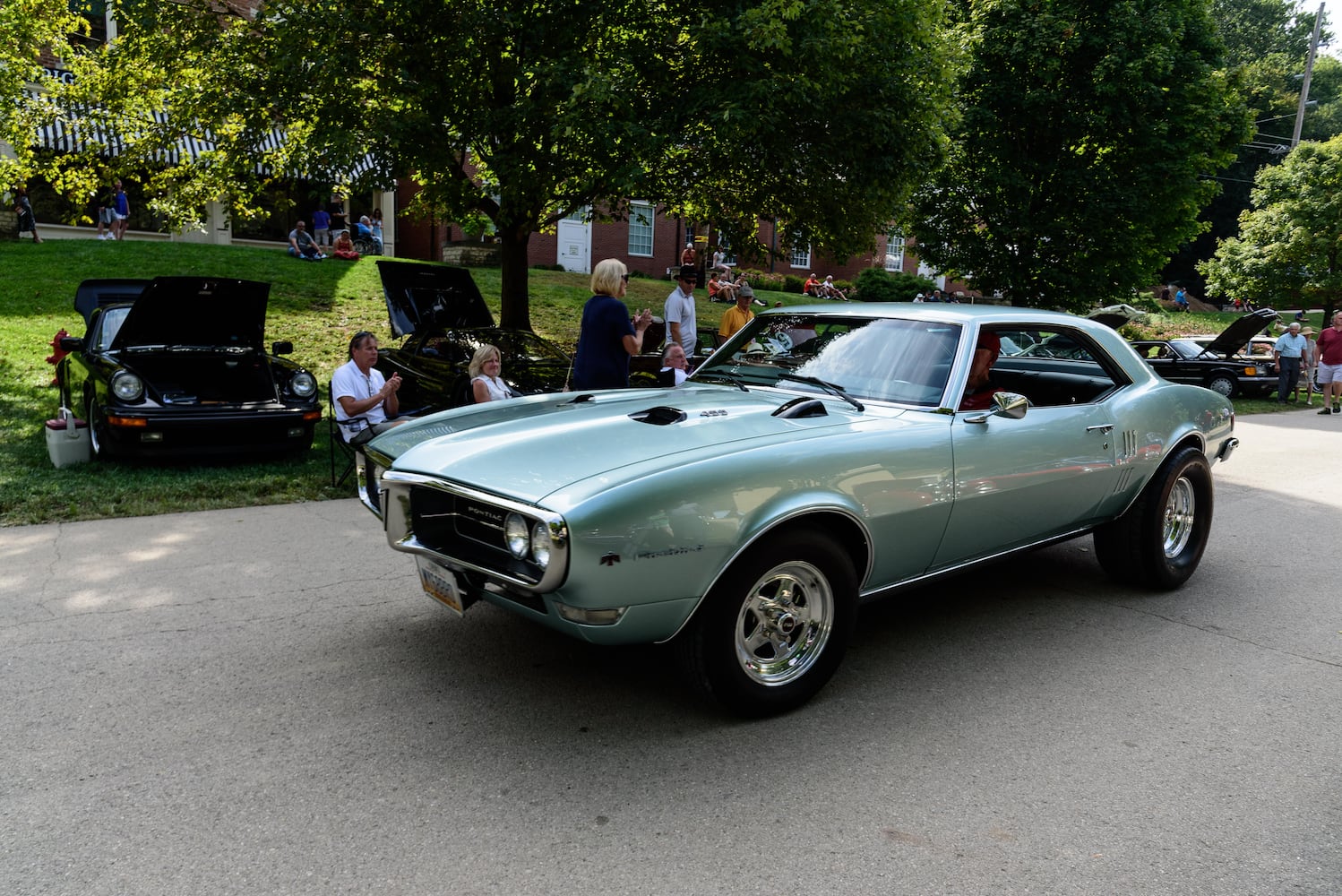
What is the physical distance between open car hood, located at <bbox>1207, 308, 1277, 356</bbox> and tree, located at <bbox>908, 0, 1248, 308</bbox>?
3.10 meters

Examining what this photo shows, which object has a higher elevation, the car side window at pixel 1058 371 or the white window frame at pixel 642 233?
the white window frame at pixel 642 233

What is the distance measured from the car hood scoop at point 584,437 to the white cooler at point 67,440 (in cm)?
496

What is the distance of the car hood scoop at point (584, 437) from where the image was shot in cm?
324

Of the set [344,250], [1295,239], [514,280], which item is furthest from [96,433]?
[1295,239]

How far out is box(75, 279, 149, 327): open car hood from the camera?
9.64 metres

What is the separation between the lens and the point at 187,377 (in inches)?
321

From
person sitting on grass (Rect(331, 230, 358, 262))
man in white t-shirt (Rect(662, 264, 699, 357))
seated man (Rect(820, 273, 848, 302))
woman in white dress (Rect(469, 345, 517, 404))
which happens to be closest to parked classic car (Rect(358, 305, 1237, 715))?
woman in white dress (Rect(469, 345, 517, 404))

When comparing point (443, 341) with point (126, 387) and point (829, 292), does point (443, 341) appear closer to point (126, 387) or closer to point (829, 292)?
point (126, 387)

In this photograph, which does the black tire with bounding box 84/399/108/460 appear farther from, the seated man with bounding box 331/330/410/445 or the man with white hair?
the man with white hair

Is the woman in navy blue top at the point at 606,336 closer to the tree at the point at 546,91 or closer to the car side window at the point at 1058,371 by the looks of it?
the car side window at the point at 1058,371

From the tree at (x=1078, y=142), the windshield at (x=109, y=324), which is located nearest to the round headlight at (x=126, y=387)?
the windshield at (x=109, y=324)

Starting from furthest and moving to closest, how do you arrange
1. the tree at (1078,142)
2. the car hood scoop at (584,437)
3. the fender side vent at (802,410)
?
the tree at (1078,142) < the fender side vent at (802,410) < the car hood scoop at (584,437)

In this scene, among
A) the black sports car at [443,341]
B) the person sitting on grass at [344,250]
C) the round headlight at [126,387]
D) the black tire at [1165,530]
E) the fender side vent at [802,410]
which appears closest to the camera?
the fender side vent at [802,410]

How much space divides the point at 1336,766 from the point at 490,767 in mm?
3076
